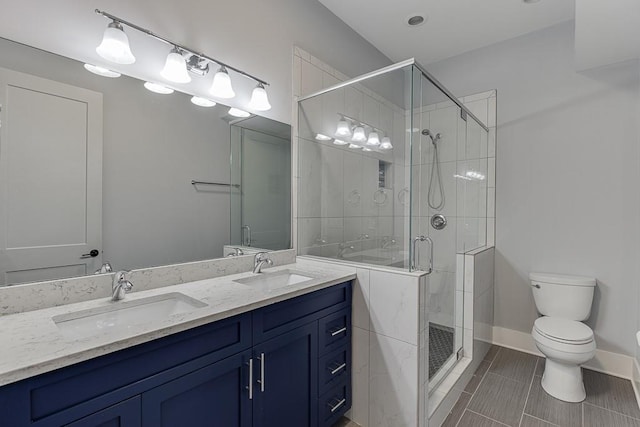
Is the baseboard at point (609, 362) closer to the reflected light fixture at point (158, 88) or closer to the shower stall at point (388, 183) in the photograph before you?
the shower stall at point (388, 183)

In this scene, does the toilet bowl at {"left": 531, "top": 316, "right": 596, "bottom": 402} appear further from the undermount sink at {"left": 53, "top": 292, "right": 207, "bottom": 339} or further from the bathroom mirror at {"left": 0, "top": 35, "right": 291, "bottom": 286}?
the undermount sink at {"left": 53, "top": 292, "right": 207, "bottom": 339}

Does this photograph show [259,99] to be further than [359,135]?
No

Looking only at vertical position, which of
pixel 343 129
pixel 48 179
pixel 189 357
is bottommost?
pixel 189 357

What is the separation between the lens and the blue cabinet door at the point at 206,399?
0.99m

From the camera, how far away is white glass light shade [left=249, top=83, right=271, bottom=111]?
6.39 ft

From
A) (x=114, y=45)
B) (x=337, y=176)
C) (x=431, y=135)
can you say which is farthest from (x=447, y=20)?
(x=114, y=45)

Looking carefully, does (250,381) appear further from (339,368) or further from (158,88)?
(158,88)

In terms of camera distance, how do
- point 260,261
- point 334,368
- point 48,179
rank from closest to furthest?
point 48,179, point 334,368, point 260,261

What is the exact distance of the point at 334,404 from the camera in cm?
170

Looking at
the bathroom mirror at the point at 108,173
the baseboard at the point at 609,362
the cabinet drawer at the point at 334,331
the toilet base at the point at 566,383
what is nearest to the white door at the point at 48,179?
the bathroom mirror at the point at 108,173

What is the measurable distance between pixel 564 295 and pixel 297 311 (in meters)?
2.25

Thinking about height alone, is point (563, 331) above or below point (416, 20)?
below

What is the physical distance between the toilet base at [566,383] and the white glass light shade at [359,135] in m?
2.10

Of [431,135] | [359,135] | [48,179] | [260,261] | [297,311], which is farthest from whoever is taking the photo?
[359,135]
